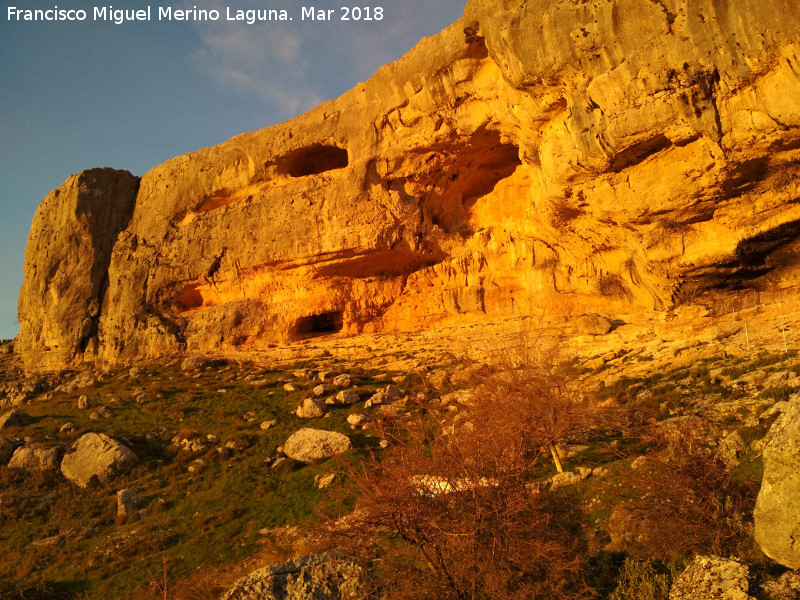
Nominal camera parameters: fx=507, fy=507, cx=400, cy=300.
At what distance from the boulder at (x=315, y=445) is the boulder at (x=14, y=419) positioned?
915 cm

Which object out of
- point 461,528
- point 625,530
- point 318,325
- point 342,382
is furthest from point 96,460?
point 625,530

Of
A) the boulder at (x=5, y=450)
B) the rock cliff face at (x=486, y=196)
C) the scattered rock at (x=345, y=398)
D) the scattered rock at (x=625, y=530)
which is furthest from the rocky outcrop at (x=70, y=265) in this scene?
the scattered rock at (x=625, y=530)

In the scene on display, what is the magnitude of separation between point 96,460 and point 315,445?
17.2ft

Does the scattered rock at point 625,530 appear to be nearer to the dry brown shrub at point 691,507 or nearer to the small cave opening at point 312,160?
the dry brown shrub at point 691,507

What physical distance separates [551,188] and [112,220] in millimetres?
20463

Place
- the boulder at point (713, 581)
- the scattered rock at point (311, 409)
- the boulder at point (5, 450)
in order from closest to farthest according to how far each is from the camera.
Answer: the boulder at point (713, 581) → the boulder at point (5, 450) → the scattered rock at point (311, 409)

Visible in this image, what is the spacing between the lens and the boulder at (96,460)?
38.0 ft

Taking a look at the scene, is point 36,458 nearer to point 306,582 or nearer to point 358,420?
point 358,420

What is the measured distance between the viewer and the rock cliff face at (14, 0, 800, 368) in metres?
9.86

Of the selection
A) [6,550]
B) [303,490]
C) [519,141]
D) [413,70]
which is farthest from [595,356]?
[6,550]

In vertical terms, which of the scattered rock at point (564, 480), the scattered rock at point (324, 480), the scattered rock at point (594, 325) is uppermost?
the scattered rock at point (594, 325)

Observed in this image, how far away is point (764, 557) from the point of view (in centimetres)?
468

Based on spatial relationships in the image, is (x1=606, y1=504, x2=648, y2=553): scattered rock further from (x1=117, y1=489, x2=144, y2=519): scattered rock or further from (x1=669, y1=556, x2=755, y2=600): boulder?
(x1=117, y1=489, x2=144, y2=519): scattered rock

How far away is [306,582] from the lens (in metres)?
4.64
